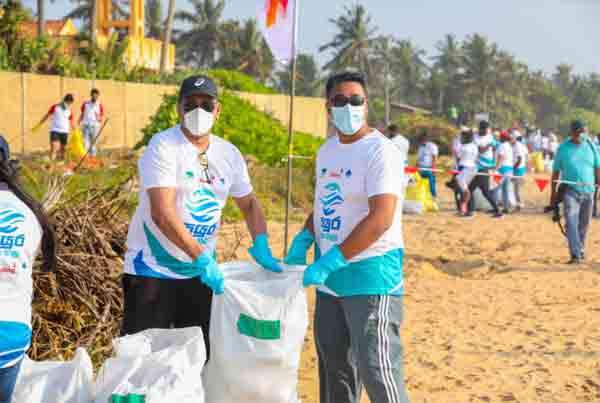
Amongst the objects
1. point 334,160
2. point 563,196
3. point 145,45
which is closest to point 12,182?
point 334,160

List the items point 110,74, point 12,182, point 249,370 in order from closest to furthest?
1. point 12,182
2. point 249,370
3. point 110,74

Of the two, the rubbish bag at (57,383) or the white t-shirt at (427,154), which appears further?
the white t-shirt at (427,154)

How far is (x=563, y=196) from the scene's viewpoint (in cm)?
946

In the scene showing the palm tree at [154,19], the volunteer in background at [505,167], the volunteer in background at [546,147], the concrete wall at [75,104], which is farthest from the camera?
the palm tree at [154,19]

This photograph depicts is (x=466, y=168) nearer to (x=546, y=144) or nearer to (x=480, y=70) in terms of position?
(x=546, y=144)

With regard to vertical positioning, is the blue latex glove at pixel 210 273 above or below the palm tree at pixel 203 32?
below

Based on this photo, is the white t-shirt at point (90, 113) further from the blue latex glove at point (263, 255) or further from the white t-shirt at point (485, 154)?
the blue latex glove at point (263, 255)

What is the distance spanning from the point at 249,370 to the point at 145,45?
1466 inches

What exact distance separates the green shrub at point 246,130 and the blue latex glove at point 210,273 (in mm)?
11150

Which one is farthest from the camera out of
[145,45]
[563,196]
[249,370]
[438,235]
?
[145,45]

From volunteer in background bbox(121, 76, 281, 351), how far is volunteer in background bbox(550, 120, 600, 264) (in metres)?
6.41

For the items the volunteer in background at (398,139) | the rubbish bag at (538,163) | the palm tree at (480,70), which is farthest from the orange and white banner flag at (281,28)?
the palm tree at (480,70)

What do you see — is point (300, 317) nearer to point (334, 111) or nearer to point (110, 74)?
point (334, 111)

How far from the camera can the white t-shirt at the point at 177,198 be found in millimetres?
3637
